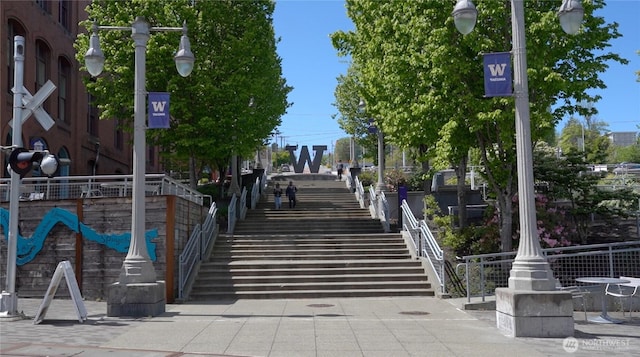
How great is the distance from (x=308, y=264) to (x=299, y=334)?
7609 mm

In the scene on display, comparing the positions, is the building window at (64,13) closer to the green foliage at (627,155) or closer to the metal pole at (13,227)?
the metal pole at (13,227)

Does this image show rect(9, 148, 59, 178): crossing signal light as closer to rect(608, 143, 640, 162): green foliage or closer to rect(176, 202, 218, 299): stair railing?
rect(176, 202, 218, 299): stair railing

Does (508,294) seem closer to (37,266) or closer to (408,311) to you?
(408,311)

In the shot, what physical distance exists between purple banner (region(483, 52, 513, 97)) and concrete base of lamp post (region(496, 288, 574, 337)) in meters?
3.38

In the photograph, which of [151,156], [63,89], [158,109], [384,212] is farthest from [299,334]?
[151,156]

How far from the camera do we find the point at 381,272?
16.6 metres

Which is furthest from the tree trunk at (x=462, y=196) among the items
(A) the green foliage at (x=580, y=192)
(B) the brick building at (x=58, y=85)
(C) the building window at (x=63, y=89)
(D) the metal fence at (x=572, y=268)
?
(C) the building window at (x=63, y=89)

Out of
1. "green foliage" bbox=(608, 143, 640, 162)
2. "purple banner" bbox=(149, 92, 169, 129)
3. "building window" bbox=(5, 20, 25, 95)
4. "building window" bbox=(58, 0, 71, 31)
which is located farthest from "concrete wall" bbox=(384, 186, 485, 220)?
"green foliage" bbox=(608, 143, 640, 162)

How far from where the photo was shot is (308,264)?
1697cm

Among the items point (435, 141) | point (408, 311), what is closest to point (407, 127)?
point (435, 141)

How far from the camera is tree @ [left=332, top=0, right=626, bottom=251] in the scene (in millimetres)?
14766

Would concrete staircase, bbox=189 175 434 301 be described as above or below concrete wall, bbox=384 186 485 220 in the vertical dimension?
below

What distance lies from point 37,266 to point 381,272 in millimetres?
10128

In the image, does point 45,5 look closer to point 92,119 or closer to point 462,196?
point 92,119
